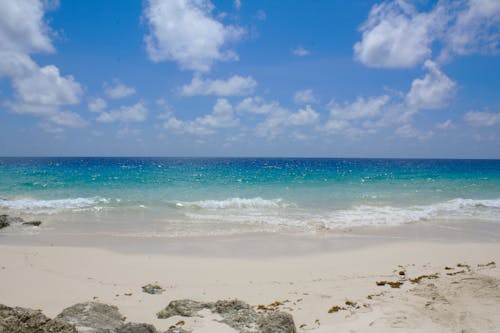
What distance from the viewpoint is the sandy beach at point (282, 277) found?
566 cm

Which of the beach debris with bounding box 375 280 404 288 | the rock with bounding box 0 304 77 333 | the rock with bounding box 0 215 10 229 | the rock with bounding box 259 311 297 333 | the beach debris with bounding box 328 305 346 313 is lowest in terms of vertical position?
the rock with bounding box 0 215 10 229

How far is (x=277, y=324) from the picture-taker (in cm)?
488

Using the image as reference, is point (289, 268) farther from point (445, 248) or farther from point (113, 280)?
point (445, 248)

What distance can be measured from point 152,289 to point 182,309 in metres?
1.55

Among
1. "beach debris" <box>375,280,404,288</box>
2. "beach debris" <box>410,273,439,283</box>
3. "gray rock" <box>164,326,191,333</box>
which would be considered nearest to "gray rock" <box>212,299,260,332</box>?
"gray rock" <box>164,326,191,333</box>

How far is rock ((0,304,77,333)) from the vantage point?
3994mm

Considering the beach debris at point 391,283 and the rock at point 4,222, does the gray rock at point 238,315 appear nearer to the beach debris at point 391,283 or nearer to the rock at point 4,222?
the beach debris at point 391,283

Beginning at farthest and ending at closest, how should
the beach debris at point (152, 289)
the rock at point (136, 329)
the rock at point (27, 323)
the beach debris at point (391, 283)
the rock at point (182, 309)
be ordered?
the beach debris at point (391, 283), the beach debris at point (152, 289), the rock at point (182, 309), the rock at point (136, 329), the rock at point (27, 323)

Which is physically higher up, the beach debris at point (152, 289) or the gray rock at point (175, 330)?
the gray rock at point (175, 330)

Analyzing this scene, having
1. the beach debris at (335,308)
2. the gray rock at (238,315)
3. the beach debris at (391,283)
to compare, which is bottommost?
the beach debris at (391,283)

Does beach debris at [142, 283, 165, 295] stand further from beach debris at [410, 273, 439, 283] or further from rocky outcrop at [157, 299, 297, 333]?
beach debris at [410, 273, 439, 283]

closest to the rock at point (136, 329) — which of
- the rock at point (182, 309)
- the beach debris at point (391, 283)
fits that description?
the rock at point (182, 309)

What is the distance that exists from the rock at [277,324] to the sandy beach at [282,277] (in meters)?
0.50

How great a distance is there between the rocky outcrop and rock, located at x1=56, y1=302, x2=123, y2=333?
74 cm
